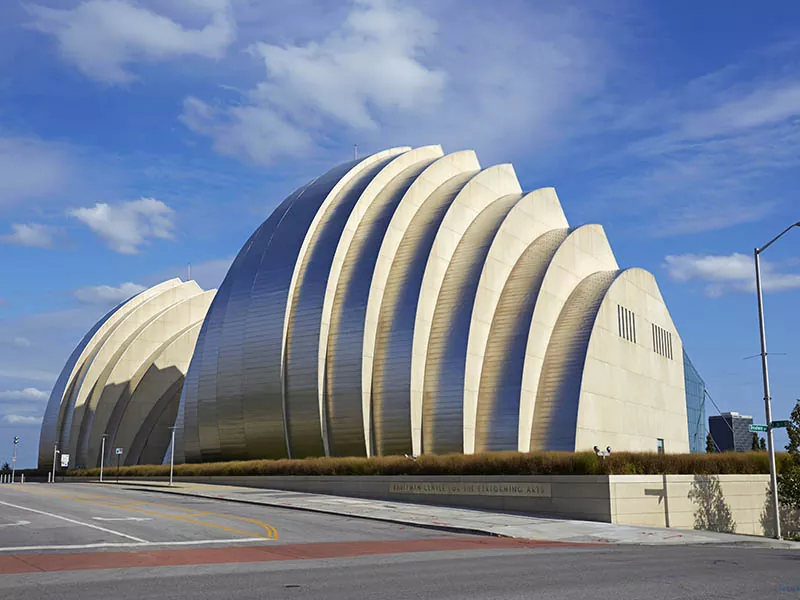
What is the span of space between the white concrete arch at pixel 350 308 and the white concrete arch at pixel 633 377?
39.9ft

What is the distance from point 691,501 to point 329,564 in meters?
18.7

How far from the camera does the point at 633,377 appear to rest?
48875 millimetres

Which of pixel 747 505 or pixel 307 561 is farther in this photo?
pixel 747 505

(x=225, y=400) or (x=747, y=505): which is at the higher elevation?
(x=225, y=400)

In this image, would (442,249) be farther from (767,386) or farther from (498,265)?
(767,386)

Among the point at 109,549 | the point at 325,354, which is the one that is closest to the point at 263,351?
the point at 325,354

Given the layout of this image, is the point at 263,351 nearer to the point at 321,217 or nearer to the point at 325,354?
the point at 325,354

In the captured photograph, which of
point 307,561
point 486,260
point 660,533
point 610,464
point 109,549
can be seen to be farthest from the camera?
point 486,260

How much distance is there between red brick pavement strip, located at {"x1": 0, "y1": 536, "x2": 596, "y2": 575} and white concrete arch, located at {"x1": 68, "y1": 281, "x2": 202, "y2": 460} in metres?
58.5

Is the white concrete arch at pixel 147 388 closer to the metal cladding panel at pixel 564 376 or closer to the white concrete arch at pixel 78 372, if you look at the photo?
the white concrete arch at pixel 78 372

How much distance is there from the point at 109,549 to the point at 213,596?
6.95m

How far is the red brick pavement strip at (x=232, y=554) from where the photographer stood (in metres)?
14.6

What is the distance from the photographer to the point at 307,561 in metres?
15.8

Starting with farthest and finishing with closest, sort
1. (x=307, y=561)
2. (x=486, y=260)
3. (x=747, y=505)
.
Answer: (x=486, y=260), (x=747, y=505), (x=307, y=561)
